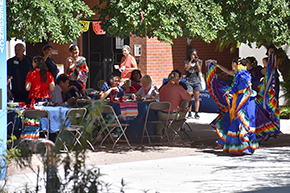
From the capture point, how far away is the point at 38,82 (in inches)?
384

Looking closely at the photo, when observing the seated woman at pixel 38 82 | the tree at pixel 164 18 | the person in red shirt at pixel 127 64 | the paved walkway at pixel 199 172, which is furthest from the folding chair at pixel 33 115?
the person in red shirt at pixel 127 64

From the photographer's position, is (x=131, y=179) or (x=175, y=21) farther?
(x=175, y=21)

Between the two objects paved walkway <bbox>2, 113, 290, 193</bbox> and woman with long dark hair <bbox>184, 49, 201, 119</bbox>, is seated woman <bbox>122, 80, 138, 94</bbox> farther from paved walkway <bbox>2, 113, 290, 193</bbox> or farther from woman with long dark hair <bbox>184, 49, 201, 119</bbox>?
woman with long dark hair <bbox>184, 49, 201, 119</bbox>

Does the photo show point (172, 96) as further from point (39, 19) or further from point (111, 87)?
point (39, 19)

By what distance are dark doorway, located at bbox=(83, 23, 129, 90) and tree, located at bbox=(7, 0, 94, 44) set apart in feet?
35.0

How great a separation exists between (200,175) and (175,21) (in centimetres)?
329

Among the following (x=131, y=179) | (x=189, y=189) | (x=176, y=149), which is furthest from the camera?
(x=176, y=149)

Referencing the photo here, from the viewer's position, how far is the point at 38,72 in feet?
31.9

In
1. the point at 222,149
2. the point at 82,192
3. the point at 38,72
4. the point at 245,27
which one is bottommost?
the point at 222,149

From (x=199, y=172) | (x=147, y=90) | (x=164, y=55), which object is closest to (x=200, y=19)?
(x=147, y=90)

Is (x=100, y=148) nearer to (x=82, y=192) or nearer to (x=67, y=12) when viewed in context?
(x=67, y=12)

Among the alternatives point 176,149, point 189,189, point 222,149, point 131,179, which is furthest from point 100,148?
point 189,189

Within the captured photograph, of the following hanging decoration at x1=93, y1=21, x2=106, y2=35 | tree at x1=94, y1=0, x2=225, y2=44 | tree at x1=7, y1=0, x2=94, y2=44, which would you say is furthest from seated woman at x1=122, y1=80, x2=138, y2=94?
hanging decoration at x1=93, y1=21, x2=106, y2=35

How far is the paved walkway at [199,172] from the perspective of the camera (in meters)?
6.71
